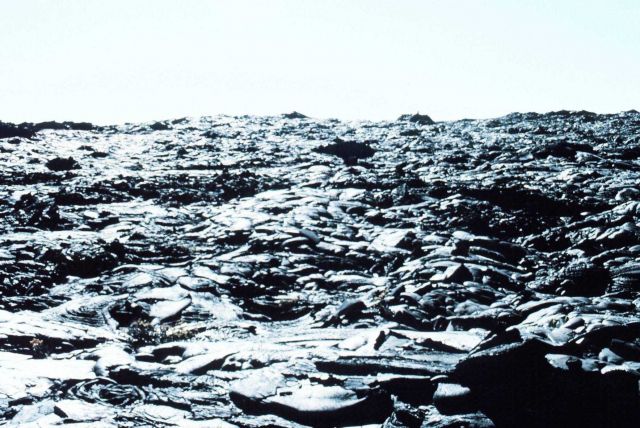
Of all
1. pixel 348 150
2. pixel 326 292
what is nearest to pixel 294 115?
pixel 348 150

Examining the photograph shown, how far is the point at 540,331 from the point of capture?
4.21m

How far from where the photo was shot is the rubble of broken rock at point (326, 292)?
133 inches

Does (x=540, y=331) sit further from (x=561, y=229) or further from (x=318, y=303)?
(x=561, y=229)

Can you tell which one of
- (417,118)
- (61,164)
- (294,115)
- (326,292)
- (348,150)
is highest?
(417,118)

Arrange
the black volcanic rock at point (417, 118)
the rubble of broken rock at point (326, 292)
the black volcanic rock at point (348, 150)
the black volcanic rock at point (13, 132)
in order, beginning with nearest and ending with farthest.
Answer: the rubble of broken rock at point (326, 292) < the black volcanic rock at point (348, 150) < the black volcanic rock at point (13, 132) < the black volcanic rock at point (417, 118)

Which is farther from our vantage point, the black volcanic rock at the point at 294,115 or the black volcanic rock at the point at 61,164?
the black volcanic rock at the point at 294,115

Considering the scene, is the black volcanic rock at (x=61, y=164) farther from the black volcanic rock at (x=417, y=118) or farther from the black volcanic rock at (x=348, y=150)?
the black volcanic rock at (x=417, y=118)

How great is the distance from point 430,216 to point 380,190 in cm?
233

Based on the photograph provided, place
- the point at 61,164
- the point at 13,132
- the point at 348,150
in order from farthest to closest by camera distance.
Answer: the point at 13,132, the point at 348,150, the point at 61,164

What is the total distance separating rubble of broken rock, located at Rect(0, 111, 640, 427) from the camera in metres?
3.37

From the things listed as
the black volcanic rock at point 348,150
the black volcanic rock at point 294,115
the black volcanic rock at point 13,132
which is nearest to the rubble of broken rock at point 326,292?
the black volcanic rock at point 348,150

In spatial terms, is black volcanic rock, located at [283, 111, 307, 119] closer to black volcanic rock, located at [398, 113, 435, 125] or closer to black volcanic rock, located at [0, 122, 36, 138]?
black volcanic rock, located at [398, 113, 435, 125]

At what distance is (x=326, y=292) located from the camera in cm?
628

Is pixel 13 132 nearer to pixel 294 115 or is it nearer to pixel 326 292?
pixel 294 115
